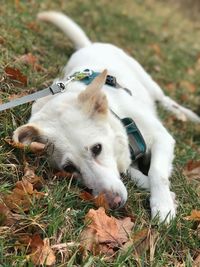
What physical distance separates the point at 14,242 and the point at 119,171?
1.16 m

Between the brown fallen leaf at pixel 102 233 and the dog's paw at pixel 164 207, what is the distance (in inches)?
10.6

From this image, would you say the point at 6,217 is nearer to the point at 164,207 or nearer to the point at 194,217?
the point at 164,207

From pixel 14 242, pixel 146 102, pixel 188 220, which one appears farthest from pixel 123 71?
pixel 14 242

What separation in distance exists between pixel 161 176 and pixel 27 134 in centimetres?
96

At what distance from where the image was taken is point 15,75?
13.2 ft

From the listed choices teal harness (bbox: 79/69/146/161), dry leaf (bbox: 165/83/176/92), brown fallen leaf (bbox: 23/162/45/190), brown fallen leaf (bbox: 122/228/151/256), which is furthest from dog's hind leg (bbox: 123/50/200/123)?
brown fallen leaf (bbox: 122/228/151/256)

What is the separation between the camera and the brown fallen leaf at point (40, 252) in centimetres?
227

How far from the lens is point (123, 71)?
15.8 feet

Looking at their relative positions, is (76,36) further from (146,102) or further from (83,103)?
(83,103)

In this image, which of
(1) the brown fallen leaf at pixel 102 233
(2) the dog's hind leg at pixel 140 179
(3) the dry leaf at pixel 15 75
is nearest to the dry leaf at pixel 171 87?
(3) the dry leaf at pixel 15 75

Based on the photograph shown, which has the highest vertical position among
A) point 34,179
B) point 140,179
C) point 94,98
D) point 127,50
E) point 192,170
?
point 94,98

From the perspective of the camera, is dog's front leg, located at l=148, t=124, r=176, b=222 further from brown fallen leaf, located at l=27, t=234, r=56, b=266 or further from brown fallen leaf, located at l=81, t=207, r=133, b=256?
brown fallen leaf, located at l=27, t=234, r=56, b=266

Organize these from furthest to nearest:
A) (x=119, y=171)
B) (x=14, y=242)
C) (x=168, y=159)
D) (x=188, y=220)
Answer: (x=168, y=159)
(x=119, y=171)
(x=188, y=220)
(x=14, y=242)

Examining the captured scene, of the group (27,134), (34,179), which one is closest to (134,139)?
(27,134)
